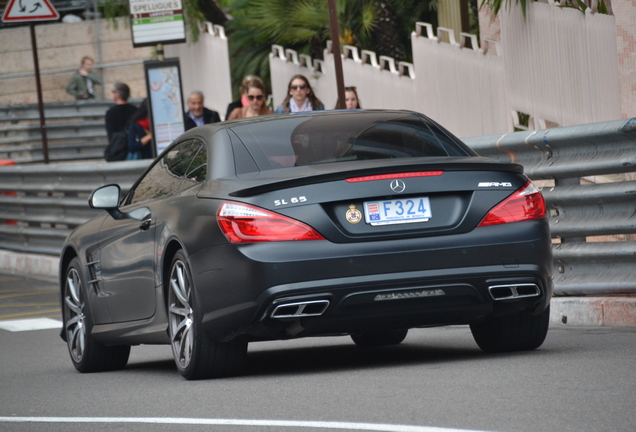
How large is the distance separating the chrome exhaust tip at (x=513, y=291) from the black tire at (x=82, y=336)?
292 centimetres

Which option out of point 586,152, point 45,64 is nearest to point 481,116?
point 586,152

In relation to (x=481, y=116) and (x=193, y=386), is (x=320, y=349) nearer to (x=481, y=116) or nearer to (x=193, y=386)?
(x=193, y=386)

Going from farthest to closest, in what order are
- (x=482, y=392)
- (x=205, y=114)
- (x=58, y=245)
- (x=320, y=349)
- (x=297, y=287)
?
(x=58, y=245), (x=205, y=114), (x=320, y=349), (x=297, y=287), (x=482, y=392)

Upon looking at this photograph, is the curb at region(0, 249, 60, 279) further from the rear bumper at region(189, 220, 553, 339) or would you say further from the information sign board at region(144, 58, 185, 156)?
the rear bumper at region(189, 220, 553, 339)

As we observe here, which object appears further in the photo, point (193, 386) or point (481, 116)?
point (481, 116)

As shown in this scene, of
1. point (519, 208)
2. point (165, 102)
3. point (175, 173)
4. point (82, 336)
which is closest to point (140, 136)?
point (165, 102)

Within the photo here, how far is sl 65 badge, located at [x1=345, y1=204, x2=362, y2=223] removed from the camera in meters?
6.90

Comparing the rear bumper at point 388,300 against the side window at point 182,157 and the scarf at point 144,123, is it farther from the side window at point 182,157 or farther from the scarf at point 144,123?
the scarf at point 144,123

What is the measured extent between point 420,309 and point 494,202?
0.65 m

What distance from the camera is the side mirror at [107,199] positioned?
28.1 ft

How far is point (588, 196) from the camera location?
944 cm

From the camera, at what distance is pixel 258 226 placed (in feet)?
22.6

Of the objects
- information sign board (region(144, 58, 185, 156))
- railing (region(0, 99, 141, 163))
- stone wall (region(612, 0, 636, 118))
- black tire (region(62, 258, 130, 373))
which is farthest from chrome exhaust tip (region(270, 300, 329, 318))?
railing (region(0, 99, 141, 163))

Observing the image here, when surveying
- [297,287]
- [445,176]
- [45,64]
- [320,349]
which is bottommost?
[320,349]
